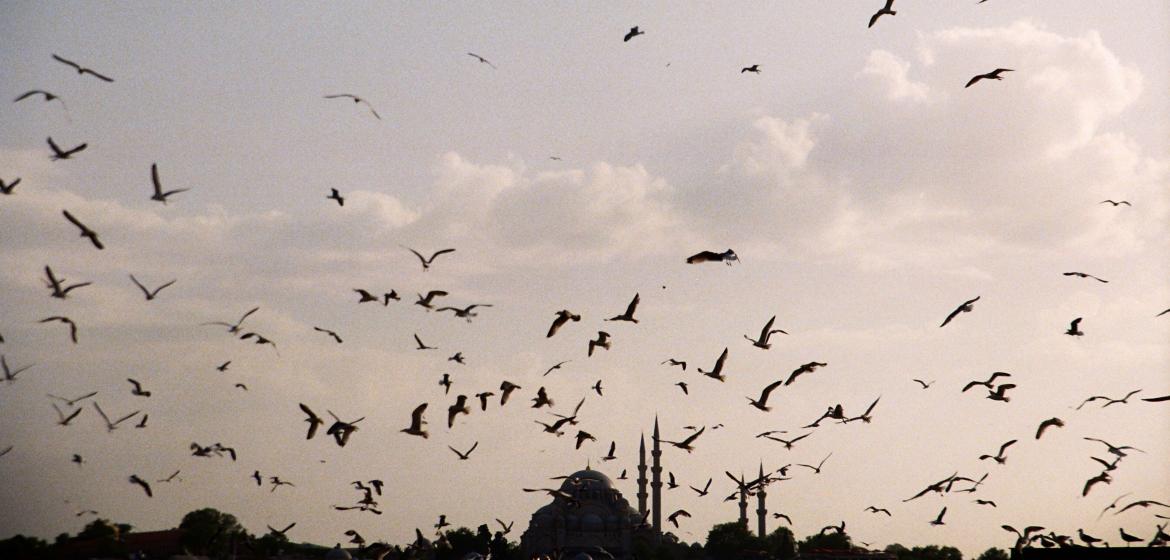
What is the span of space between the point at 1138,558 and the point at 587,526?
132m

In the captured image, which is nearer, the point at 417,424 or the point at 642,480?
the point at 417,424

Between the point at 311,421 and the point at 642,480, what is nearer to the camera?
the point at 311,421

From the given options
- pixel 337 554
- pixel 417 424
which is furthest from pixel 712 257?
pixel 337 554

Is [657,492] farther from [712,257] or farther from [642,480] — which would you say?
[712,257]

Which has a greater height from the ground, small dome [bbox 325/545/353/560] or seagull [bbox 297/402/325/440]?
small dome [bbox 325/545/353/560]

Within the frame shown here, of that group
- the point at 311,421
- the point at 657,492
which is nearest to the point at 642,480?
the point at 657,492

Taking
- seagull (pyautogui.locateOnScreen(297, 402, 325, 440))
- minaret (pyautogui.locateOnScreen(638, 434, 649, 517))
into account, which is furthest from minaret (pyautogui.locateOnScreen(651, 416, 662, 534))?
seagull (pyautogui.locateOnScreen(297, 402, 325, 440))

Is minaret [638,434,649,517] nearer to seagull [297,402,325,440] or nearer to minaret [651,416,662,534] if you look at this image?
minaret [651,416,662,534]

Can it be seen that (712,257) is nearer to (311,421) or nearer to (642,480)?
(311,421)

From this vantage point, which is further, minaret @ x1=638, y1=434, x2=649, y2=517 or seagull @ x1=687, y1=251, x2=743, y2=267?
minaret @ x1=638, y1=434, x2=649, y2=517

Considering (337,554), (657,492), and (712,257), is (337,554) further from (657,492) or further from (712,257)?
(712,257)

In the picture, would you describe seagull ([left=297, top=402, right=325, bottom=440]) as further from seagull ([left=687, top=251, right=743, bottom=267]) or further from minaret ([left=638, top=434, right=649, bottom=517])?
minaret ([left=638, top=434, right=649, bottom=517])

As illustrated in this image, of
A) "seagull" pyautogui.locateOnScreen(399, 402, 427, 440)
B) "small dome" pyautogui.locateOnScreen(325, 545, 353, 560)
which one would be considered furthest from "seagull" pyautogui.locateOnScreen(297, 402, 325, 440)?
"small dome" pyautogui.locateOnScreen(325, 545, 353, 560)

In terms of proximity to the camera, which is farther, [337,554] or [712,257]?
[337,554]
